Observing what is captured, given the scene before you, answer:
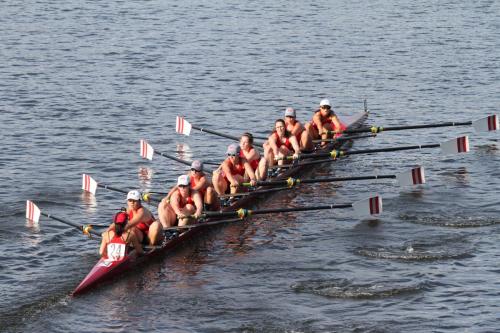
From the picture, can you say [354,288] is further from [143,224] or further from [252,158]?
[252,158]

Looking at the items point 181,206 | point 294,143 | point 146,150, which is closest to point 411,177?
point 294,143

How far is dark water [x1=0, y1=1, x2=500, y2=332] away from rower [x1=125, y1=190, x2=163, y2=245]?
82 cm

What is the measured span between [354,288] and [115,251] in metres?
6.47

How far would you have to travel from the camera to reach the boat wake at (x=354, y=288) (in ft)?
94.3

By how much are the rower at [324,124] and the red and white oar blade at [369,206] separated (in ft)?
28.4

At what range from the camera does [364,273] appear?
30281mm

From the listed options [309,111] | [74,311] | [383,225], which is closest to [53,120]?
[309,111]

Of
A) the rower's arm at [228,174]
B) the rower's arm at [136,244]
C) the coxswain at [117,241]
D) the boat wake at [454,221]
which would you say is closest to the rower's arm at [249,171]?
the rower's arm at [228,174]

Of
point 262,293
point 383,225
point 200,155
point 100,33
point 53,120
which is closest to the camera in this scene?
point 262,293

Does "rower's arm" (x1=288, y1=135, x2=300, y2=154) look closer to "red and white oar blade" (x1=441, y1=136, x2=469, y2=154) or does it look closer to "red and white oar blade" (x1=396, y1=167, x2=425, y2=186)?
"red and white oar blade" (x1=396, y1=167, x2=425, y2=186)

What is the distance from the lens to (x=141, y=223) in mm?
30344

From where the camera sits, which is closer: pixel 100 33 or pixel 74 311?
pixel 74 311

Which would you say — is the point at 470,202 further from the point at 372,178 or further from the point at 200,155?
the point at 200,155

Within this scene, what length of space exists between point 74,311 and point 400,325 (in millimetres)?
8124
